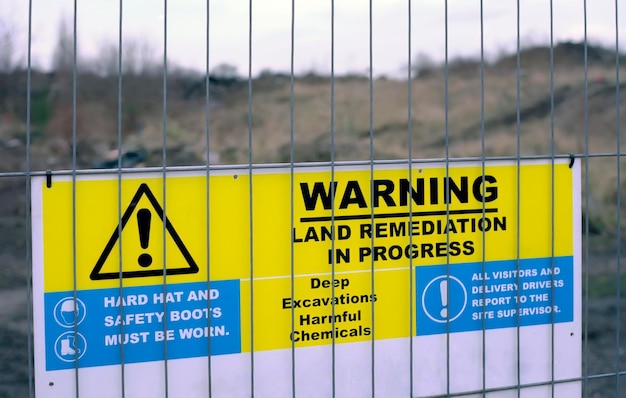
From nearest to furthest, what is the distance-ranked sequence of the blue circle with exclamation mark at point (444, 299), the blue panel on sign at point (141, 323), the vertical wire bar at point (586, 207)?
1. the blue panel on sign at point (141, 323)
2. the blue circle with exclamation mark at point (444, 299)
3. the vertical wire bar at point (586, 207)

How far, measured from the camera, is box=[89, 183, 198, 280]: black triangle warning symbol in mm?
2914

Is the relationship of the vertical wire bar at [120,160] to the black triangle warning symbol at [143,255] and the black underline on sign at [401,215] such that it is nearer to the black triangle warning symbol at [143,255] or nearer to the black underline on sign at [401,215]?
the black triangle warning symbol at [143,255]

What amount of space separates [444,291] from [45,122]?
147 cm

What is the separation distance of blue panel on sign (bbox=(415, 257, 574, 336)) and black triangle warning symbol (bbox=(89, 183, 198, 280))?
0.83 metres

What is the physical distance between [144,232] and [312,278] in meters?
0.58

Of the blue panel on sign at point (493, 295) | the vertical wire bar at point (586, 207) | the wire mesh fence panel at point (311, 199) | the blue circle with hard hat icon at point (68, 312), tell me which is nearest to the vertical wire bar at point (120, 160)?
the wire mesh fence panel at point (311, 199)

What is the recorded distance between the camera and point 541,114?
342cm

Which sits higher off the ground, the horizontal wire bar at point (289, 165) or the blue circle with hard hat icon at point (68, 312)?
the horizontal wire bar at point (289, 165)

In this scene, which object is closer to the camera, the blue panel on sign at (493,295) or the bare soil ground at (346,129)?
the bare soil ground at (346,129)

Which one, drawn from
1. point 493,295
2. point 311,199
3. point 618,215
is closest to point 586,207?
point 618,215

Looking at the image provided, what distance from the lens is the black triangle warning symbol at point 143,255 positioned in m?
2.91

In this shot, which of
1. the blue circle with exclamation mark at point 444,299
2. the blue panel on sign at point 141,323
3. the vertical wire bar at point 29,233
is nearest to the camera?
the vertical wire bar at point 29,233

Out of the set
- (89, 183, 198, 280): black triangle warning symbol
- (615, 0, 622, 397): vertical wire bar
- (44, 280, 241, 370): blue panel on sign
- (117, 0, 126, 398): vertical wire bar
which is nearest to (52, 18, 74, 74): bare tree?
(117, 0, 126, 398): vertical wire bar

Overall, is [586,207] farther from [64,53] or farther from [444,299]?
[64,53]
